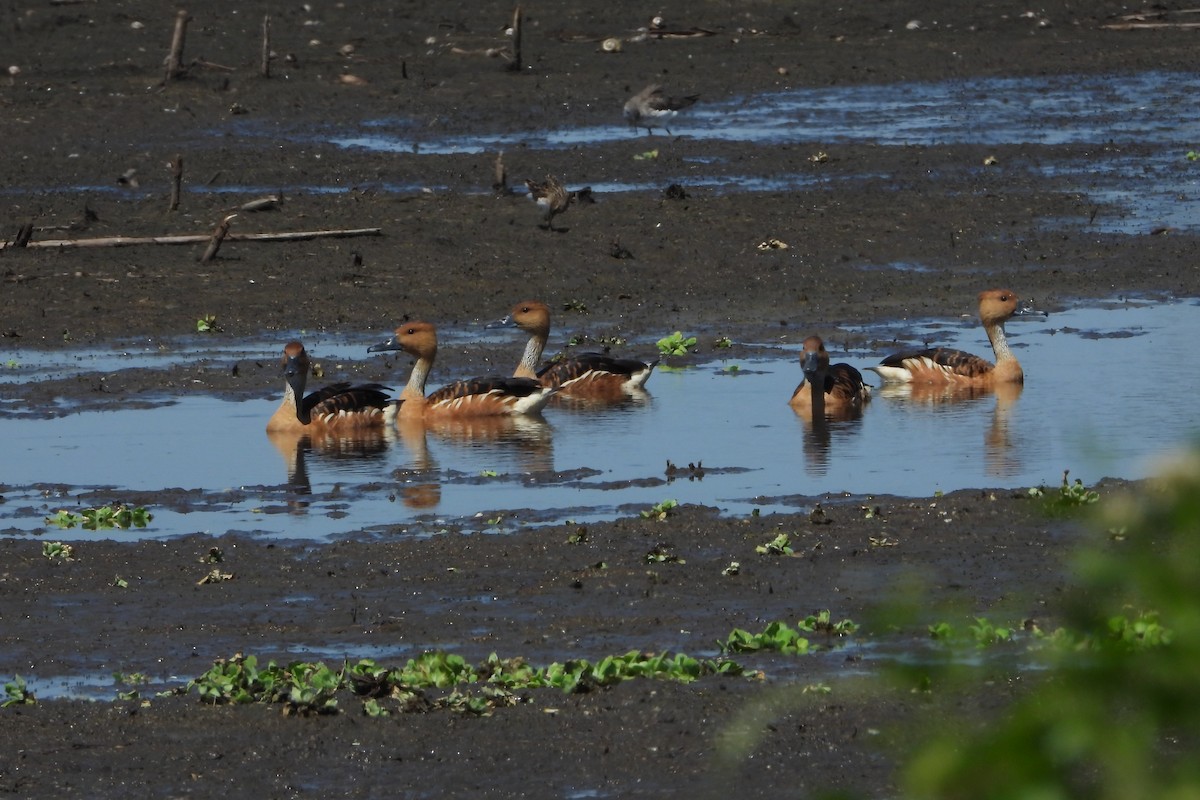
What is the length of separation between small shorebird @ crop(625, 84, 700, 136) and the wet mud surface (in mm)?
513

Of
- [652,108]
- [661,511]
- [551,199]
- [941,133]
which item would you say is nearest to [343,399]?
[661,511]

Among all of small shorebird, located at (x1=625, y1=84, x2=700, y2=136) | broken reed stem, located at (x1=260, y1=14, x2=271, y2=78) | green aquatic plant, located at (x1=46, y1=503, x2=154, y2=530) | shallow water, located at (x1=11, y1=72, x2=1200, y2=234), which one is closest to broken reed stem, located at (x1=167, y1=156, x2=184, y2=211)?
shallow water, located at (x1=11, y1=72, x2=1200, y2=234)

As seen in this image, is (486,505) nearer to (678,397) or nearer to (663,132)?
(678,397)

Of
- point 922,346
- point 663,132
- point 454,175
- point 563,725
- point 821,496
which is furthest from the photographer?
point 663,132

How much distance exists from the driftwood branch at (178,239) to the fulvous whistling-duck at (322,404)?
5.72m

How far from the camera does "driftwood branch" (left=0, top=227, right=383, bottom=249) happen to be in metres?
19.5

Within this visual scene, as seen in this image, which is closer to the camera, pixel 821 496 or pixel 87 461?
pixel 821 496

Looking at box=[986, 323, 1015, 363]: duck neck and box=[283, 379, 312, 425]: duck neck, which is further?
box=[986, 323, 1015, 363]: duck neck

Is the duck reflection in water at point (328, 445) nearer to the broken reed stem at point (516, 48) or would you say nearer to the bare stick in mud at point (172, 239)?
the bare stick in mud at point (172, 239)

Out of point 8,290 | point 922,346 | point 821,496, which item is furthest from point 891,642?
point 8,290

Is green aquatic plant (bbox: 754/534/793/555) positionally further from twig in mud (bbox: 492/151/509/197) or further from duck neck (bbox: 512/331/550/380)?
twig in mud (bbox: 492/151/509/197)

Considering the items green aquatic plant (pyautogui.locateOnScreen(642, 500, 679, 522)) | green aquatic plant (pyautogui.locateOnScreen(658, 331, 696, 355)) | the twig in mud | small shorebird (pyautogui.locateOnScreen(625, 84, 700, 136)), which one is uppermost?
small shorebird (pyautogui.locateOnScreen(625, 84, 700, 136))

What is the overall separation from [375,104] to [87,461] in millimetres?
17612

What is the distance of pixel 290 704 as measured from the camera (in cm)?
679
